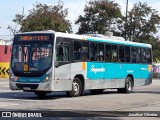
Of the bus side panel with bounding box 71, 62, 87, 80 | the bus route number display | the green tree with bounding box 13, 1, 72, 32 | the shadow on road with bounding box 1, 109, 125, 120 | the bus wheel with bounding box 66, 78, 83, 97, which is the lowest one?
the shadow on road with bounding box 1, 109, 125, 120

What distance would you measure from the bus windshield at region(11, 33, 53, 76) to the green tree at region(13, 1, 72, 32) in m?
27.2

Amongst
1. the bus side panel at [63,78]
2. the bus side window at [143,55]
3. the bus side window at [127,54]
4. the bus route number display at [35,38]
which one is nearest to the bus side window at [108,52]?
the bus side window at [127,54]

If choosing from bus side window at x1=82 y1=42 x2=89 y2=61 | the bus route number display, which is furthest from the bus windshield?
bus side window at x1=82 y1=42 x2=89 y2=61

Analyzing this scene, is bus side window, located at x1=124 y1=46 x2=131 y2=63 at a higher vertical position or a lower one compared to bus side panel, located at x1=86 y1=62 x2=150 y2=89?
higher

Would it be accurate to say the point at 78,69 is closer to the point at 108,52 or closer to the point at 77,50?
the point at 77,50

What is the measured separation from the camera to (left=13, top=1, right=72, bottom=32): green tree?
47.8 meters

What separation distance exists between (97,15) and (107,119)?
4782 centimetres

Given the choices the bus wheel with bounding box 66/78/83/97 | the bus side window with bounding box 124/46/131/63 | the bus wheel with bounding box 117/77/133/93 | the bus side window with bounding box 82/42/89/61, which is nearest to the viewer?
the bus wheel with bounding box 66/78/83/97

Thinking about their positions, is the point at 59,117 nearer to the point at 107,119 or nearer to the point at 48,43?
the point at 107,119

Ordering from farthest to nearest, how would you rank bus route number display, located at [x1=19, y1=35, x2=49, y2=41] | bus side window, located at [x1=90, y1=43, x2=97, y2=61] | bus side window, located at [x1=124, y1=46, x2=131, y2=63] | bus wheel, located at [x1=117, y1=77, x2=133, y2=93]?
bus wheel, located at [x1=117, y1=77, x2=133, y2=93], bus side window, located at [x1=124, y1=46, x2=131, y2=63], bus side window, located at [x1=90, y1=43, x2=97, y2=61], bus route number display, located at [x1=19, y1=35, x2=49, y2=41]

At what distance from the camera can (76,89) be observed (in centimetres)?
2089

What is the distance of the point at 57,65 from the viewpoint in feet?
63.2

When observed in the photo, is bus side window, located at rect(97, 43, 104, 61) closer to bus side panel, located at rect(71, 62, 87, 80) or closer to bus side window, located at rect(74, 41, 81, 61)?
bus side panel, located at rect(71, 62, 87, 80)

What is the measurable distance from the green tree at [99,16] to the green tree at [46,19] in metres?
7.49
